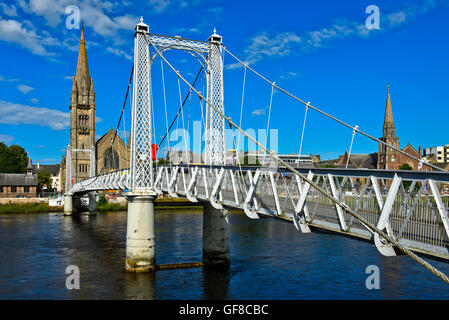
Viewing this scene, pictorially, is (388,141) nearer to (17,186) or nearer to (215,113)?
(17,186)

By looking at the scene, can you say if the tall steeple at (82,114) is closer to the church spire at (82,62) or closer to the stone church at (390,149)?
the church spire at (82,62)

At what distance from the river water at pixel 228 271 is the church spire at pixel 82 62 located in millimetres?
71797

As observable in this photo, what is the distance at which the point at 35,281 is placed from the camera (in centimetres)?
2511

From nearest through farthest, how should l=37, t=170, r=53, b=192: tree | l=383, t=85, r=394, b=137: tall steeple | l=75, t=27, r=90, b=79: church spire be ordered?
l=75, t=27, r=90, b=79: church spire → l=383, t=85, r=394, b=137: tall steeple → l=37, t=170, r=53, b=192: tree

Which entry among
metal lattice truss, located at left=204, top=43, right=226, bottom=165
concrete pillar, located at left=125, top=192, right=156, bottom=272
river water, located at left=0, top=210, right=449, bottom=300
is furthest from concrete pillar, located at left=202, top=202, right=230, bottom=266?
concrete pillar, located at left=125, top=192, right=156, bottom=272

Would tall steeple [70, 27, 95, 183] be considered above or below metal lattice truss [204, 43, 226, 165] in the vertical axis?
above

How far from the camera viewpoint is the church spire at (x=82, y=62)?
356 feet

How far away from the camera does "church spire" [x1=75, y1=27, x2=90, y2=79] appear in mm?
108475

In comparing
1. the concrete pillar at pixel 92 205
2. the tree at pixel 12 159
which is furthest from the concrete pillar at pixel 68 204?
the tree at pixel 12 159

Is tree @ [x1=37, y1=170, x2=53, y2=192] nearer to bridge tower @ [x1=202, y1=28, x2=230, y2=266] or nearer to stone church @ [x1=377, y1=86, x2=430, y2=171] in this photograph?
stone church @ [x1=377, y1=86, x2=430, y2=171]

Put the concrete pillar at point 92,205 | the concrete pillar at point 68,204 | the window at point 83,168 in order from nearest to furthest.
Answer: the concrete pillar at point 68,204
the concrete pillar at point 92,205
the window at point 83,168

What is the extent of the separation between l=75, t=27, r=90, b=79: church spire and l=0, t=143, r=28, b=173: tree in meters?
22.6
